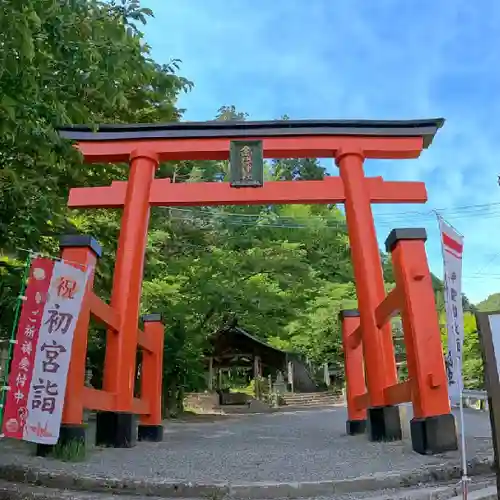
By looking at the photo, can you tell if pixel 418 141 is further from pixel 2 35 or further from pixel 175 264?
pixel 175 264

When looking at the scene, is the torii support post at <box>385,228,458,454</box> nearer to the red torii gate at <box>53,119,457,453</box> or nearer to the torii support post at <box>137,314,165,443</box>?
the red torii gate at <box>53,119,457,453</box>

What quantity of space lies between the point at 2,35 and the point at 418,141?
6.82 meters

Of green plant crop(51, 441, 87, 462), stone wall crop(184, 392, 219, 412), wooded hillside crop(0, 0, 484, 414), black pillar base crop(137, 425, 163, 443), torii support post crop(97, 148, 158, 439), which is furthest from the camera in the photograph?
stone wall crop(184, 392, 219, 412)

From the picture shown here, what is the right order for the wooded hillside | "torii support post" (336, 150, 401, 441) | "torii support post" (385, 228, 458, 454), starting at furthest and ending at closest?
"torii support post" (336, 150, 401, 441), "torii support post" (385, 228, 458, 454), the wooded hillside

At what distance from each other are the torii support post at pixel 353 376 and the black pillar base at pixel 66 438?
15.4ft

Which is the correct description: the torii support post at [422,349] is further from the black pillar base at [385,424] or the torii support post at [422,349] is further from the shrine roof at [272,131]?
the shrine roof at [272,131]

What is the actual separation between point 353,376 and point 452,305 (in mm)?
4753

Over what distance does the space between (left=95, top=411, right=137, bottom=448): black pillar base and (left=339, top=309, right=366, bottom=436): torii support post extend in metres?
3.79

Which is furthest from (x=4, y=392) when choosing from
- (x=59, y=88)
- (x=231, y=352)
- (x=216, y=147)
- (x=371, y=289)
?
(x=231, y=352)

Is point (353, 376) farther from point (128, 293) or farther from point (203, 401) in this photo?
point (203, 401)

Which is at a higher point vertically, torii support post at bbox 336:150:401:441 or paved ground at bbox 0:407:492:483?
torii support post at bbox 336:150:401:441

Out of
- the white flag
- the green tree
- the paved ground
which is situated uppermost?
the green tree

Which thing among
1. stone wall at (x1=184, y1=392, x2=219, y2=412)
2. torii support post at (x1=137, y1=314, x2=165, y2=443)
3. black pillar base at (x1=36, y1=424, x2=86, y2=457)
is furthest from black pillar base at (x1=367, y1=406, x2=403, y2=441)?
stone wall at (x1=184, y1=392, x2=219, y2=412)

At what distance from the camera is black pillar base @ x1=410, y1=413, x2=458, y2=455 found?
5.16 metres
